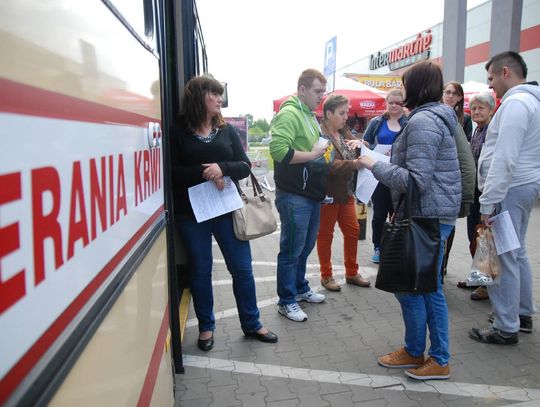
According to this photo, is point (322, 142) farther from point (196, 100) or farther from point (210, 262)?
point (210, 262)

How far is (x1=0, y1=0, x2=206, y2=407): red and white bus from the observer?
59 cm

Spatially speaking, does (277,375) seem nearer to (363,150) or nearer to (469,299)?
(363,150)

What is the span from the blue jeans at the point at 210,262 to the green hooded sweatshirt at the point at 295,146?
647mm

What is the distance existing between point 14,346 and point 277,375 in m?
2.49

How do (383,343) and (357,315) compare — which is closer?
(383,343)

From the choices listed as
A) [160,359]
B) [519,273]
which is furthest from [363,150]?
[160,359]

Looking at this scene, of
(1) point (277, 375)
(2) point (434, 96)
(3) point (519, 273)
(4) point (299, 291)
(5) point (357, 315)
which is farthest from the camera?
(4) point (299, 291)

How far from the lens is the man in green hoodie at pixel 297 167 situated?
330 centimetres

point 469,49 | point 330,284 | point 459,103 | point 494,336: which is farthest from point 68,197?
point 469,49

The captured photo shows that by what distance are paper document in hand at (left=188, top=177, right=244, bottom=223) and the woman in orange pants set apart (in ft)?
3.51

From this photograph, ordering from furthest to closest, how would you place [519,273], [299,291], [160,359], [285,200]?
1. [299,291]
2. [285,200]
3. [519,273]
4. [160,359]

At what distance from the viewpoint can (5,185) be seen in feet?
1.85

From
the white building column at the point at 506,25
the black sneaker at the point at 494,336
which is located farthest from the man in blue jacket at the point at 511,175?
the white building column at the point at 506,25

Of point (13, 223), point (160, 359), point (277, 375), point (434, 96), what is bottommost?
point (277, 375)
